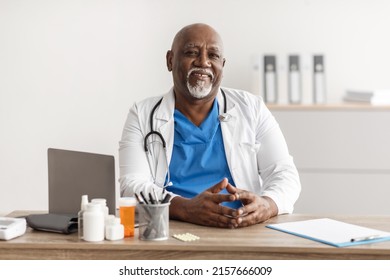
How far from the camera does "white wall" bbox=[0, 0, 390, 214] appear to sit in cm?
453

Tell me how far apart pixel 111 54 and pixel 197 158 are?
2.29 meters

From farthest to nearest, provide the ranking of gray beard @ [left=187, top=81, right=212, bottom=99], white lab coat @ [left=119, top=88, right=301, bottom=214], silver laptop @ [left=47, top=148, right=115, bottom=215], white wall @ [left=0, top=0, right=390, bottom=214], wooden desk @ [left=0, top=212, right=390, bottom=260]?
white wall @ [left=0, top=0, right=390, bottom=214], gray beard @ [left=187, top=81, right=212, bottom=99], white lab coat @ [left=119, top=88, right=301, bottom=214], silver laptop @ [left=47, top=148, right=115, bottom=215], wooden desk @ [left=0, top=212, right=390, bottom=260]

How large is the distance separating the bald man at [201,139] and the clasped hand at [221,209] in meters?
0.25

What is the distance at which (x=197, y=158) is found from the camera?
2.53m

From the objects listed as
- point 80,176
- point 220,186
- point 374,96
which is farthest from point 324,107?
point 80,176

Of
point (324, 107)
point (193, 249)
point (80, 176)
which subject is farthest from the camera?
point (324, 107)

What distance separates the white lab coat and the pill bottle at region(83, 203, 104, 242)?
560mm

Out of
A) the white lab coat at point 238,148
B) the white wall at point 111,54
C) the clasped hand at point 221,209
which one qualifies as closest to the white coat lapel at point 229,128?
the white lab coat at point 238,148

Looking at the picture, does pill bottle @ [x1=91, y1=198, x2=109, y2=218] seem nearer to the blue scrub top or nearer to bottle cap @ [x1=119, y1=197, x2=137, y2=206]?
bottle cap @ [x1=119, y1=197, x2=137, y2=206]

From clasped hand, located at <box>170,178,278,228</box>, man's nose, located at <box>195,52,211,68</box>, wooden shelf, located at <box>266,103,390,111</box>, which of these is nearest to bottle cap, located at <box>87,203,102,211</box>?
clasped hand, located at <box>170,178,278,228</box>

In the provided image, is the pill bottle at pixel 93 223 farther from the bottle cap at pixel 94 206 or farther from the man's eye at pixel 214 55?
the man's eye at pixel 214 55

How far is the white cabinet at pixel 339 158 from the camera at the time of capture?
4.25m

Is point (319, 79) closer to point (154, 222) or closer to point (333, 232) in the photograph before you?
point (333, 232)
